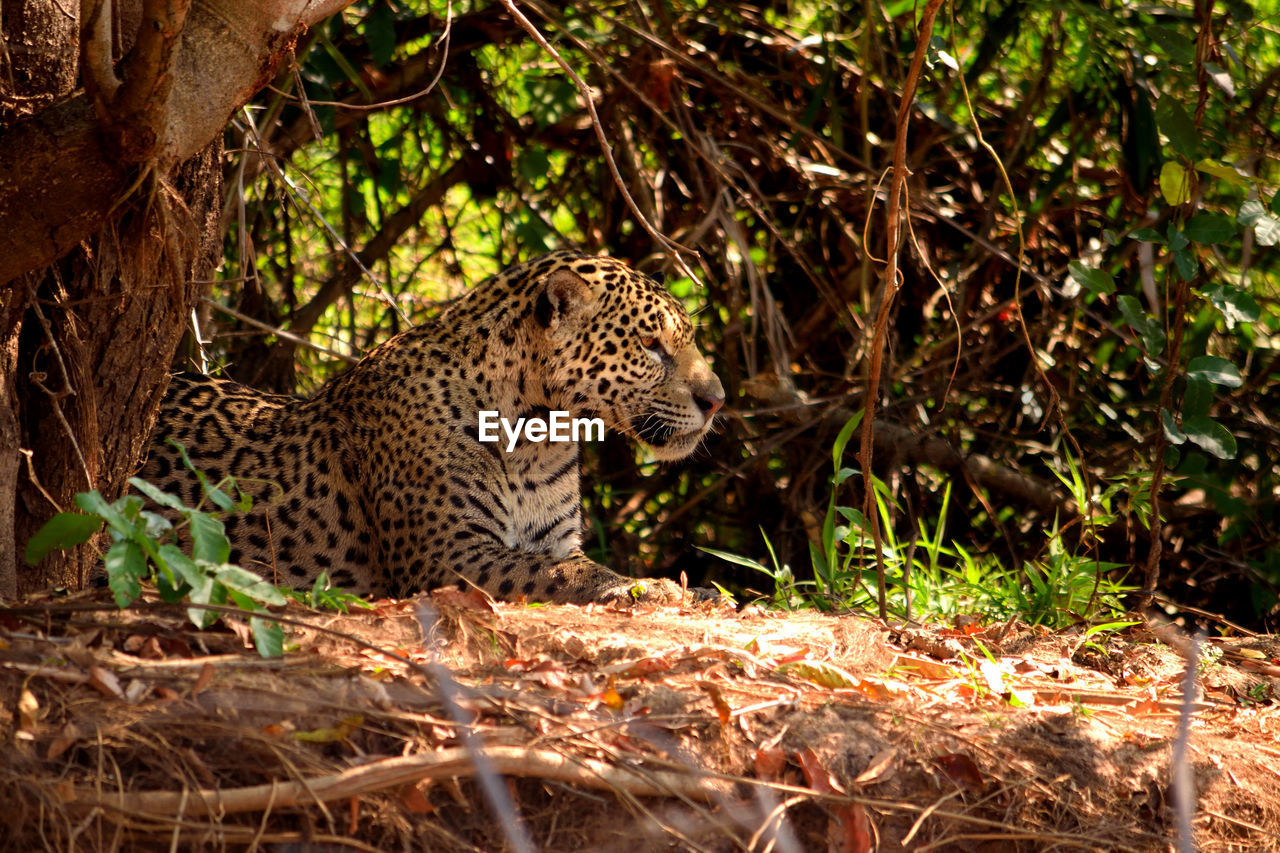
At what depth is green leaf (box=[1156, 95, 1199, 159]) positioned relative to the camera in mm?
4504

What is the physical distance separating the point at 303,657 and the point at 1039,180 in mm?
5193

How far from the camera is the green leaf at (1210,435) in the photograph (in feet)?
14.4

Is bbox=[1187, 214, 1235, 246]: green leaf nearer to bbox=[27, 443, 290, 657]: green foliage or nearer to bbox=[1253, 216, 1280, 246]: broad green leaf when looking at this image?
bbox=[1253, 216, 1280, 246]: broad green leaf

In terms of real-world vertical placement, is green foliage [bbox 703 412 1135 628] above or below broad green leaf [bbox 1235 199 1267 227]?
below

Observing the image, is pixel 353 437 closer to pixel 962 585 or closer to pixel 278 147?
pixel 278 147

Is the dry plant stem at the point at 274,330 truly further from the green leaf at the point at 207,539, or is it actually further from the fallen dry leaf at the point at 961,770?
the fallen dry leaf at the point at 961,770

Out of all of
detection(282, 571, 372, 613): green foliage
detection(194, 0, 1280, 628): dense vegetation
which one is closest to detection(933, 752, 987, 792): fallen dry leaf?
detection(282, 571, 372, 613): green foliage

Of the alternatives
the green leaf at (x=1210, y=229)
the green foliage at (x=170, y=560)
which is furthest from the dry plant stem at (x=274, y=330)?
the green leaf at (x=1210, y=229)

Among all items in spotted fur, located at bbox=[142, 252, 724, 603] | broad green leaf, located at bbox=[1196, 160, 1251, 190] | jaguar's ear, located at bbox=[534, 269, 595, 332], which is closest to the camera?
broad green leaf, located at bbox=[1196, 160, 1251, 190]

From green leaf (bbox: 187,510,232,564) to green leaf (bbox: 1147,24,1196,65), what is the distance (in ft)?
13.2

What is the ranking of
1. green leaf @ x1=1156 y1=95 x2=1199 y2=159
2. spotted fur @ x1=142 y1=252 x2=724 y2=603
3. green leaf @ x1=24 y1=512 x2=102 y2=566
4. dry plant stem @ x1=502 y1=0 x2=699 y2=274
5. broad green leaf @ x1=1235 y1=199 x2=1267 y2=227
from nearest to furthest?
green leaf @ x1=24 y1=512 x2=102 y2=566 → dry plant stem @ x1=502 y1=0 x2=699 y2=274 → broad green leaf @ x1=1235 y1=199 x2=1267 y2=227 → green leaf @ x1=1156 y1=95 x2=1199 y2=159 → spotted fur @ x1=142 y1=252 x2=724 y2=603

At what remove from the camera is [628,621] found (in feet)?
11.8

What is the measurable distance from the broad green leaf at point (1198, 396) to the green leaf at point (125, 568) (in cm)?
347

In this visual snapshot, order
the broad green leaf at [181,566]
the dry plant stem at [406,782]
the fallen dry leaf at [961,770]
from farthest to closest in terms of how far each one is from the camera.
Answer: the fallen dry leaf at [961,770]
the broad green leaf at [181,566]
the dry plant stem at [406,782]
